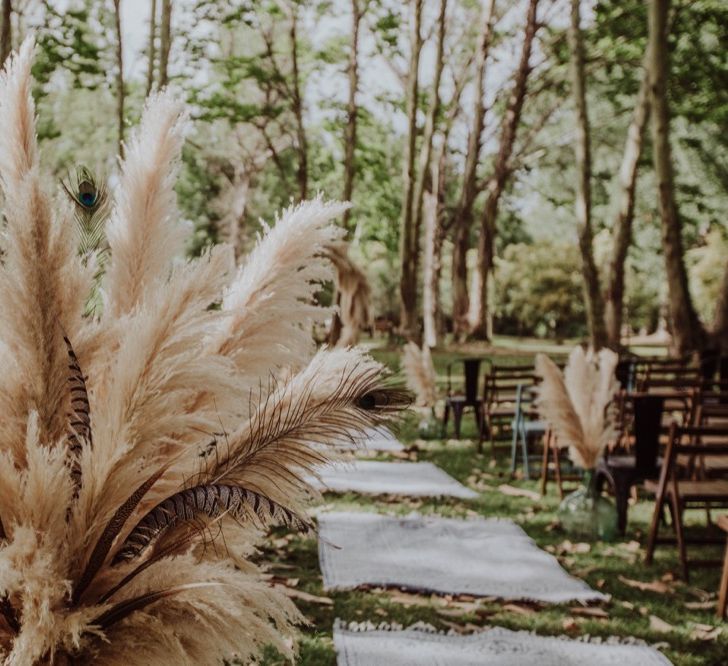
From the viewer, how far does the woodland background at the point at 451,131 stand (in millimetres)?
15508

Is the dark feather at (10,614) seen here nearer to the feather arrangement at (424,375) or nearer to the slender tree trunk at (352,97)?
the feather arrangement at (424,375)

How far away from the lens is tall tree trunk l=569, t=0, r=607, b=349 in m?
16.1

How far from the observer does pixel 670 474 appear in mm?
5887

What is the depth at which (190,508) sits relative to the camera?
1132mm

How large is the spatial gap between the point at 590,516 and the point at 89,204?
5.64 metres

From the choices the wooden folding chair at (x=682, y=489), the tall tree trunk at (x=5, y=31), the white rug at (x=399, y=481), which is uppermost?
the tall tree trunk at (x=5, y=31)

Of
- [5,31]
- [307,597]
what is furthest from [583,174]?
[307,597]

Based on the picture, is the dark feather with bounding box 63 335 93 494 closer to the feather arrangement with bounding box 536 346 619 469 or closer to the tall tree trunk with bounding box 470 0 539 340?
the feather arrangement with bounding box 536 346 619 469

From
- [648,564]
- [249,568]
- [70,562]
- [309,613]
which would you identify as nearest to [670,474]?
[648,564]

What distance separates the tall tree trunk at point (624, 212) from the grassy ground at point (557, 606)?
1138 centimetres

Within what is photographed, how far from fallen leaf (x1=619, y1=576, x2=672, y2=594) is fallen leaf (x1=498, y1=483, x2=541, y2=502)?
2408 millimetres

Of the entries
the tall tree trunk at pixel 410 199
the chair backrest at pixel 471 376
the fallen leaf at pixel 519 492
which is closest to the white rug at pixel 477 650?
the fallen leaf at pixel 519 492

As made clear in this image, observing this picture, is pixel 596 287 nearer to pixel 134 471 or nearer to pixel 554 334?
pixel 134 471

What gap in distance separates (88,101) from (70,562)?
36.0m
